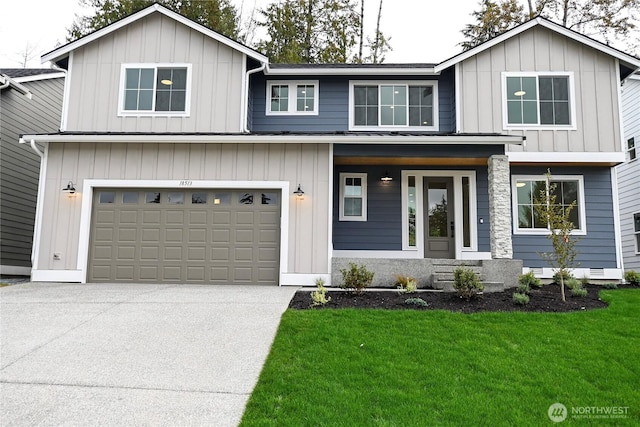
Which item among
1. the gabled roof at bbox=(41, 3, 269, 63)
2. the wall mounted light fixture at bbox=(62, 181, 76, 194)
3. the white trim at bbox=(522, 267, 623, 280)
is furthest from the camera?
the gabled roof at bbox=(41, 3, 269, 63)

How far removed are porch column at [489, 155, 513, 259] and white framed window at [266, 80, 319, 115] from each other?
490 cm

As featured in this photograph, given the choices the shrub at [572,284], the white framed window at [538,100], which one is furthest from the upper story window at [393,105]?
the shrub at [572,284]

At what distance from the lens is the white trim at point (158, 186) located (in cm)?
915

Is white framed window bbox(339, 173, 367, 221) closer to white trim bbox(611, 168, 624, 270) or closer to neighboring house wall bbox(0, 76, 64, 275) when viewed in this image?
white trim bbox(611, 168, 624, 270)

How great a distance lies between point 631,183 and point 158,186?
45.8ft

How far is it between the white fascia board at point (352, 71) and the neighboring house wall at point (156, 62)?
1.20 meters

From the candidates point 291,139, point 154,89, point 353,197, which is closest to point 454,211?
point 353,197

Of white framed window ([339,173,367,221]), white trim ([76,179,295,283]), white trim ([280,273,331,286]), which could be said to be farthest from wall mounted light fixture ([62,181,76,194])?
white framed window ([339,173,367,221])

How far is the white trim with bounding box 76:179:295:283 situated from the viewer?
30.0 feet

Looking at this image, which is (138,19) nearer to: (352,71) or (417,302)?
(352,71)

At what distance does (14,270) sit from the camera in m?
12.0

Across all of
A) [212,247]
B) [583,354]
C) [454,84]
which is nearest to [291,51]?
[454,84]

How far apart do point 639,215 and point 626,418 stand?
12.2 metres

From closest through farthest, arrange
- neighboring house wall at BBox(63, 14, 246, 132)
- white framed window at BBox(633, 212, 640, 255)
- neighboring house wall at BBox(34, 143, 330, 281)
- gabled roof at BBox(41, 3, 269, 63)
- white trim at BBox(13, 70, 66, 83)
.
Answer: neighboring house wall at BBox(34, 143, 330, 281) → neighboring house wall at BBox(63, 14, 246, 132) → gabled roof at BBox(41, 3, 269, 63) → white trim at BBox(13, 70, 66, 83) → white framed window at BBox(633, 212, 640, 255)
